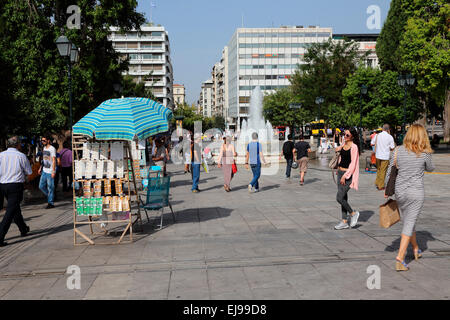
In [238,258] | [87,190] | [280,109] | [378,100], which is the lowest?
[238,258]

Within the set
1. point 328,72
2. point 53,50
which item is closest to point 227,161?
point 53,50

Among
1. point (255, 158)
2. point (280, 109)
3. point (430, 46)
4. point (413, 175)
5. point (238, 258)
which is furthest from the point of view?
point (280, 109)

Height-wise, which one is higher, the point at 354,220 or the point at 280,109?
the point at 280,109

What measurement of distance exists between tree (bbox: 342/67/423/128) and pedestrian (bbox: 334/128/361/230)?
28.1 meters

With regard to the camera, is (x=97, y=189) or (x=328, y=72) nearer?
(x=97, y=189)

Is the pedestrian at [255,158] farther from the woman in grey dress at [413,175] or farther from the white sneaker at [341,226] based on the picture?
the woman in grey dress at [413,175]

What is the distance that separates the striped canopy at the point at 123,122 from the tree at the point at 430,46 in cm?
2499

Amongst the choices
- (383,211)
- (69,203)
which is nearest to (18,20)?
(69,203)

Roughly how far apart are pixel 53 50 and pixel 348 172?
20.3 metres

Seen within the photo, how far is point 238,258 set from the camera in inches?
238

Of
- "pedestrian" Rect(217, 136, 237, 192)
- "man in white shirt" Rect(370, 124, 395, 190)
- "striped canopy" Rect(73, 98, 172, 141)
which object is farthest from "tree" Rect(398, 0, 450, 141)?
"striped canopy" Rect(73, 98, 172, 141)

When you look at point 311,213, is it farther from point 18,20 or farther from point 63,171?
point 18,20

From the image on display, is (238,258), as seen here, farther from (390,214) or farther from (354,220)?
(354,220)

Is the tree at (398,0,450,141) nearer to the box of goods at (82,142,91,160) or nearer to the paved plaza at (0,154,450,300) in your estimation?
the paved plaza at (0,154,450,300)
